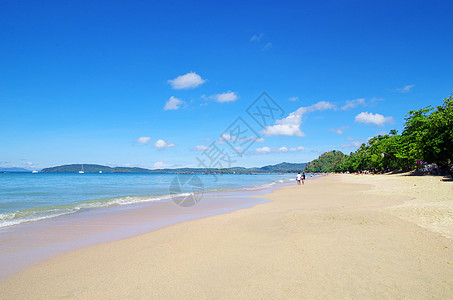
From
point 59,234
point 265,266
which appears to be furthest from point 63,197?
point 265,266

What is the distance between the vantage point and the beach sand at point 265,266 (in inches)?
149

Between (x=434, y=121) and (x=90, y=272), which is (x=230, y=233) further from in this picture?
(x=434, y=121)

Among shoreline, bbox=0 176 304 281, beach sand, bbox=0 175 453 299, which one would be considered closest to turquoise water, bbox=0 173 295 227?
shoreline, bbox=0 176 304 281

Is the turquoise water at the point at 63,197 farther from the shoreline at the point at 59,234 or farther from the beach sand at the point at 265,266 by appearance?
the beach sand at the point at 265,266

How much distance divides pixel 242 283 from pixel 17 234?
27.4 ft

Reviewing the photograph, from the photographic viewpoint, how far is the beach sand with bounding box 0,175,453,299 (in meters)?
3.78

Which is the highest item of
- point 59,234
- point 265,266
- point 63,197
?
point 63,197

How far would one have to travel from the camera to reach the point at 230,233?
757 cm

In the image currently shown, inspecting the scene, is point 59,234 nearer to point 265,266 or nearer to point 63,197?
point 265,266

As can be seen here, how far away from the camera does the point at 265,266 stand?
15.5 feet

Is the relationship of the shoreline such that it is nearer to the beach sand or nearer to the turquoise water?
the beach sand

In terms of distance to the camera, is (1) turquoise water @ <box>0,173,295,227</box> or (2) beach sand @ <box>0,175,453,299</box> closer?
(2) beach sand @ <box>0,175,453,299</box>

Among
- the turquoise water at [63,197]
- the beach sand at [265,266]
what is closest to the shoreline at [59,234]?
the beach sand at [265,266]

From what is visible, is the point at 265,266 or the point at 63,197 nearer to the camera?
the point at 265,266
